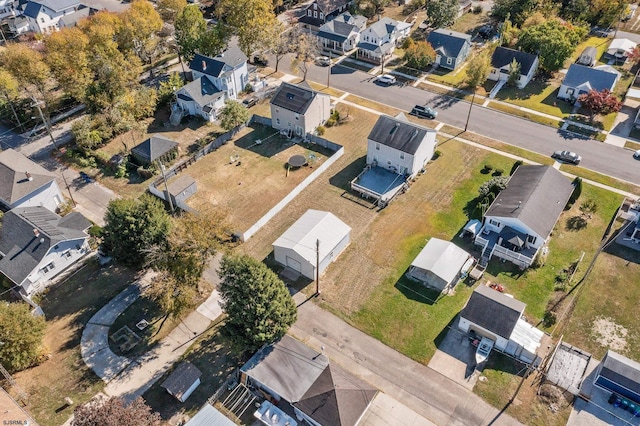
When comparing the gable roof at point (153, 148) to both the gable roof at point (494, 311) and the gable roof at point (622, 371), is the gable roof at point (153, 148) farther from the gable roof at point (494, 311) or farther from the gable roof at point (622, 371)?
the gable roof at point (622, 371)

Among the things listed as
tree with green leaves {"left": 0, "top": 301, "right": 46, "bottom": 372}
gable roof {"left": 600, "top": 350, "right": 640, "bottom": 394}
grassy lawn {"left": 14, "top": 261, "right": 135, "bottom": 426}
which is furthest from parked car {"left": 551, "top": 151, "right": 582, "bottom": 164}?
tree with green leaves {"left": 0, "top": 301, "right": 46, "bottom": 372}

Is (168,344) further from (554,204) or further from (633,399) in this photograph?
(554,204)

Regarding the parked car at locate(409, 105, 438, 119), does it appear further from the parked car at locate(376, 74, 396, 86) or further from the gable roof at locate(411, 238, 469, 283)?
the gable roof at locate(411, 238, 469, 283)

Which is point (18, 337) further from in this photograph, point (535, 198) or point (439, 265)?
point (535, 198)

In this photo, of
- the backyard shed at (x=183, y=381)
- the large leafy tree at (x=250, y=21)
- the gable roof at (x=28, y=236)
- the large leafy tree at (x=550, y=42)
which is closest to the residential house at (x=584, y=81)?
the large leafy tree at (x=550, y=42)

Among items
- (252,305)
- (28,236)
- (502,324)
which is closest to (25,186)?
(28,236)
